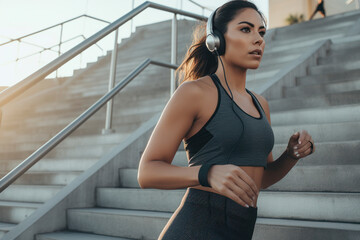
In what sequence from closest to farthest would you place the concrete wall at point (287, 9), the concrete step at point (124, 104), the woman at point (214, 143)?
the woman at point (214, 143), the concrete step at point (124, 104), the concrete wall at point (287, 9)

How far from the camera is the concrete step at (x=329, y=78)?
343 cm

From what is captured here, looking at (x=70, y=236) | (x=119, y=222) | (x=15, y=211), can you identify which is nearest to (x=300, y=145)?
(x=119, y=222)

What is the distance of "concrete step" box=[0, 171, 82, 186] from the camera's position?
314 centimetres

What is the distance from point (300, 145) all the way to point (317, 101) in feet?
6.85

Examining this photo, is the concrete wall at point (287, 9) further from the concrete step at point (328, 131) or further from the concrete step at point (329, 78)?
the concrete step at point (328, 131)

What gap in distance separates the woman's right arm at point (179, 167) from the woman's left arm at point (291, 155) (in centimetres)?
36

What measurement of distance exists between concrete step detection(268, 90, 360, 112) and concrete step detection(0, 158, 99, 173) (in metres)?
1.69

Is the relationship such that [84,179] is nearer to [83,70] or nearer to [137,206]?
[137,206]

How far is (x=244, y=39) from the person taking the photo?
3.63 ft

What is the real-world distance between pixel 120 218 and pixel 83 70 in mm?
5384

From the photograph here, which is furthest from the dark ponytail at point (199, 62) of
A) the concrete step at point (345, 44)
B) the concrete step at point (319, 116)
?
the concrete step at point (345, 44)

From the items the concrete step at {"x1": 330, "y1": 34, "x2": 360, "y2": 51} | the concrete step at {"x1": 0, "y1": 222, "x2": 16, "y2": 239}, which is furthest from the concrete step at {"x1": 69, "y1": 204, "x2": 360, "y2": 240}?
the concrete step at {"x1": 330, "y1": 34, "x2": 360, "y2": 51}

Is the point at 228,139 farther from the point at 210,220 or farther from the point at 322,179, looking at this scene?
the point at 322,179

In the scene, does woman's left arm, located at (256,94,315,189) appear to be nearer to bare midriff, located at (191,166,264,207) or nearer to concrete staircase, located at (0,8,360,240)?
bare midriff, located at (191,166,264,207)
